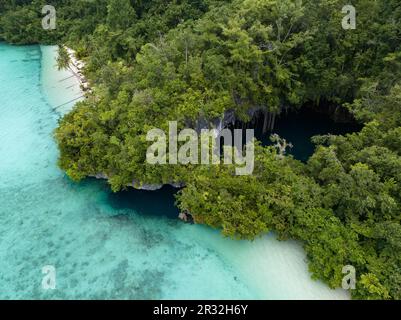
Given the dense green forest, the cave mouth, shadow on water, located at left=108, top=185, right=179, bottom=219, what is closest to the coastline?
the dense green forest

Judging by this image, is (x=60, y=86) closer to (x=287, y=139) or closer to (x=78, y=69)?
(x=78, y=69)

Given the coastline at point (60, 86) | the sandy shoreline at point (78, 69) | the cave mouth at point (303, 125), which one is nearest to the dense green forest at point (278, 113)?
the cave mouth at point (303, 125)

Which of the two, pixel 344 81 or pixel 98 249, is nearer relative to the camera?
pixel 98 249

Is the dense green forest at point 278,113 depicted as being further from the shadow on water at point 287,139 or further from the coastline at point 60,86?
the coastline at point 60,86

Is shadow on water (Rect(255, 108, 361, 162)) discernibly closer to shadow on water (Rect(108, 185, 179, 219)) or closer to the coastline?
shadow on water (Rect(108, 185, 179, 219))

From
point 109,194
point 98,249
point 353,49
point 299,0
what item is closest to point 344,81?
point 353,49
